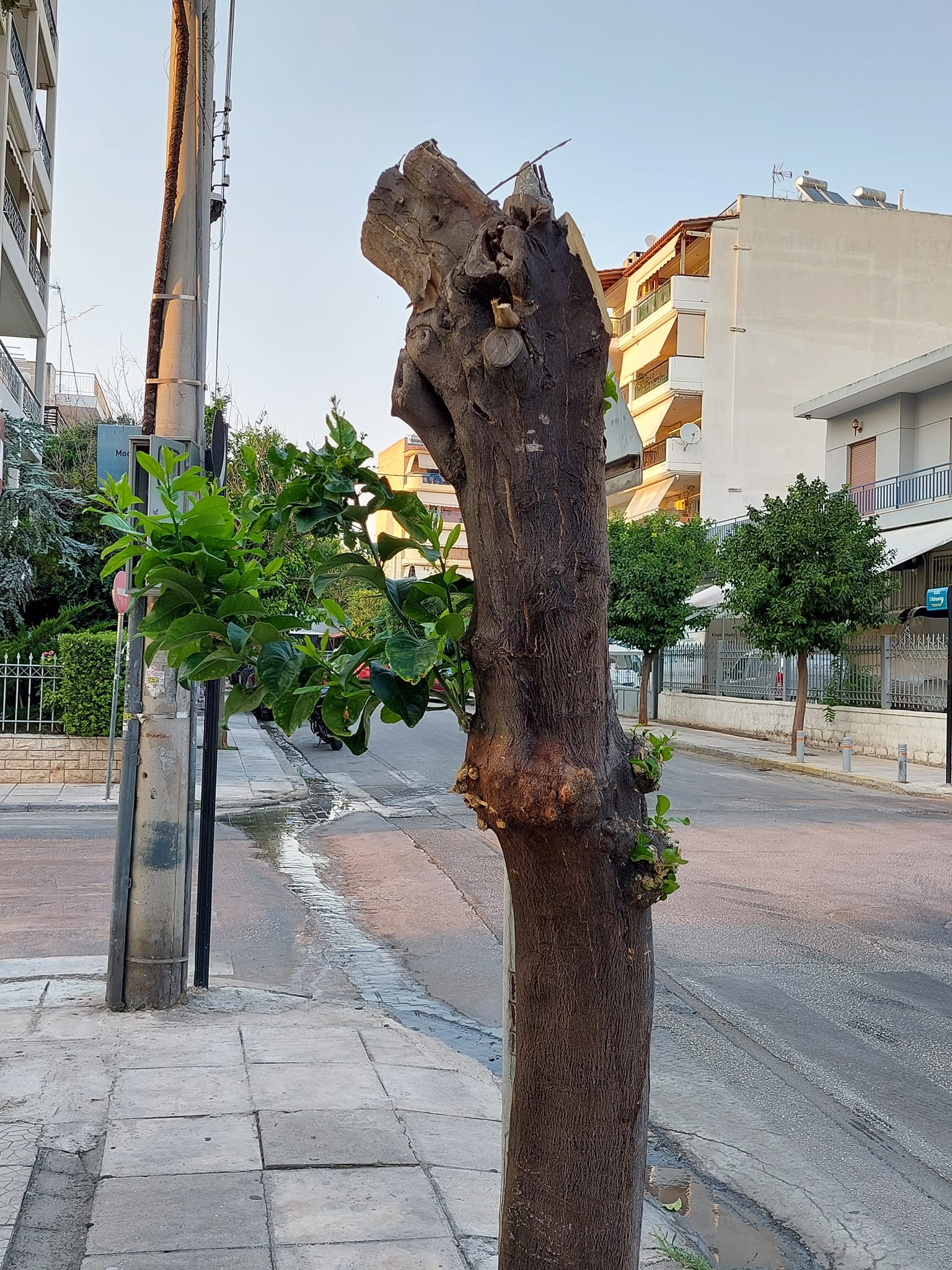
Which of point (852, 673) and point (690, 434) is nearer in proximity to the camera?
point (852, 673)

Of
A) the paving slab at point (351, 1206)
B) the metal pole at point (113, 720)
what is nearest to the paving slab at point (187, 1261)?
the paving slab at point (351, 1206)

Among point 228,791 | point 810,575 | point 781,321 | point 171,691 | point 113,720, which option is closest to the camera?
point 171,691

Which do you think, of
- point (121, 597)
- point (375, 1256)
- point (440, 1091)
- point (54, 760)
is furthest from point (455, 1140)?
point (54, 760)

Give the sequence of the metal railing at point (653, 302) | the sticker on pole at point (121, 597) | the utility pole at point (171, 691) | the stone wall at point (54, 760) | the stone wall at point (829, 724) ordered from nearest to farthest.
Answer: the utility pole at point (171, 691)
the sticker on pole at point (121, 597)
the stone wall at point (54, 760)
the stone wall at point (829, 724)
the metal railing at point (653, 302)

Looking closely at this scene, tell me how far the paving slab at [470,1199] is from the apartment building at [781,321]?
3945cm

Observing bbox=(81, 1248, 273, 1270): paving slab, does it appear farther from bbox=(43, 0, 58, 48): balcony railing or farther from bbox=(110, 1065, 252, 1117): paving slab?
bbox=(43, 0, 58, 48): balcony railing

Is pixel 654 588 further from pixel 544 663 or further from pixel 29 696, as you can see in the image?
pixel 544 663

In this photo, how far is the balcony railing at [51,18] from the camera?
29047 millimetres

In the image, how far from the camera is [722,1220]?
394 cm

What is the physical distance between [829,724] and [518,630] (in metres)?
23.0

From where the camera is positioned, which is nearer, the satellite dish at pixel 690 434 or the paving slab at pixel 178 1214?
the paving slab at pixel 178 1214

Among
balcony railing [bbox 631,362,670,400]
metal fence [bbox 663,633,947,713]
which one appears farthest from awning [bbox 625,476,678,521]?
metal fence [bbox 663,633,947,713]

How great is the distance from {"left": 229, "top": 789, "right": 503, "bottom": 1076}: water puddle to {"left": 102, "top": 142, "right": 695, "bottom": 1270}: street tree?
244 centimetres

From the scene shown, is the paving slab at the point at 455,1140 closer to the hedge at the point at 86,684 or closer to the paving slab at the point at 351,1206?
the paving slab at the point at 351,1206
